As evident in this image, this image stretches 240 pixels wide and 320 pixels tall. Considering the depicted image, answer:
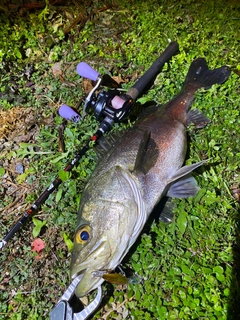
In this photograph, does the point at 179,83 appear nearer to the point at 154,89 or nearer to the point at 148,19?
the point at 154,89

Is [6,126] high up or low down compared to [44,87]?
down

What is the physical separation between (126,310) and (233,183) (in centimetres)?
161

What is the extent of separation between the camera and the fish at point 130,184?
9.10 ft

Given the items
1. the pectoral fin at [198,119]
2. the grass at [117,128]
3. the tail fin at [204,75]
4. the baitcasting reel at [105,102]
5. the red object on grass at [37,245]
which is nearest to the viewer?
the grass at [117,128]

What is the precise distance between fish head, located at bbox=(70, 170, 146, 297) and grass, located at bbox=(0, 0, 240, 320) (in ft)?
1.37

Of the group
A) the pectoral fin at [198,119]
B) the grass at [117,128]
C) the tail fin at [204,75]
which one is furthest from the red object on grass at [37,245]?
the tail fin at [204,75]

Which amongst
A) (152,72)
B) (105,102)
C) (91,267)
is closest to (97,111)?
(105,102)

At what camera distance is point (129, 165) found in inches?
122

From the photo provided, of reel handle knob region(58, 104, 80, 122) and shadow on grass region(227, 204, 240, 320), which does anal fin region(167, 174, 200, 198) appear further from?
reel handle knob region(58, 104, 80, 122)

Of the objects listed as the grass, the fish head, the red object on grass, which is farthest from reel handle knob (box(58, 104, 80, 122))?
the red object on grass

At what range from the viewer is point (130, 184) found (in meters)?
2.99

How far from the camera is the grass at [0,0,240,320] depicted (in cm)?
A: 309

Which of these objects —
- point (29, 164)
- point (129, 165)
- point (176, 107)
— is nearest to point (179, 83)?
point (176, 107)

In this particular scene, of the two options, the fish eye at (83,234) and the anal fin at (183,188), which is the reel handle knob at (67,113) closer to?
the anal fin at (183,188)
